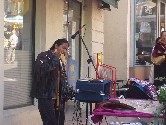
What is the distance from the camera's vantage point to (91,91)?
20.9 feet

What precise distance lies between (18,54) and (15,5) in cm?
89

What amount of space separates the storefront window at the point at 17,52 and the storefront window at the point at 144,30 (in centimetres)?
772

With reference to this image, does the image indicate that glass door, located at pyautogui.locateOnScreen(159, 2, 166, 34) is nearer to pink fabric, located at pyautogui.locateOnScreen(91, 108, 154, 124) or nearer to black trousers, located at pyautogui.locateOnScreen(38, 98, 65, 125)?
black trousers, located at pyautogui.locateOnScreen(38, 98, 65, 125)

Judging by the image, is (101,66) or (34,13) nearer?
(34,13)

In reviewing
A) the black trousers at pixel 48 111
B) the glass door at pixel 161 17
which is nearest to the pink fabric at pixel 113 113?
the black trousers at pixel 48 111

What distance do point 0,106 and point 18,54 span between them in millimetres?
1342

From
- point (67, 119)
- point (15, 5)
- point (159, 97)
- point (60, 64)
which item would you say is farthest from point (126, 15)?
point (159, 97)

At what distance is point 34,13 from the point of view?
26.0 ft

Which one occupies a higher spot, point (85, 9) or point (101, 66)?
point (85, 9)

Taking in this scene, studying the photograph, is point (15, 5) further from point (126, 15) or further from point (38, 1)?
point (126, 15)

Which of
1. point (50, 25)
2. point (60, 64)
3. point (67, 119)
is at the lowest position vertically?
point (67, 119)

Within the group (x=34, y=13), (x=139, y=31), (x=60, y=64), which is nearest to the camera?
(x=60, y=64)

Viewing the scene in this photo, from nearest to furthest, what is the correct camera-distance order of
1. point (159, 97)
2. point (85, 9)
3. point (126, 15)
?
point (159, 97)
point (85, 9)
point (126, 15)

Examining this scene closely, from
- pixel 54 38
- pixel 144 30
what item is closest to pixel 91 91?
pixel 54 38
